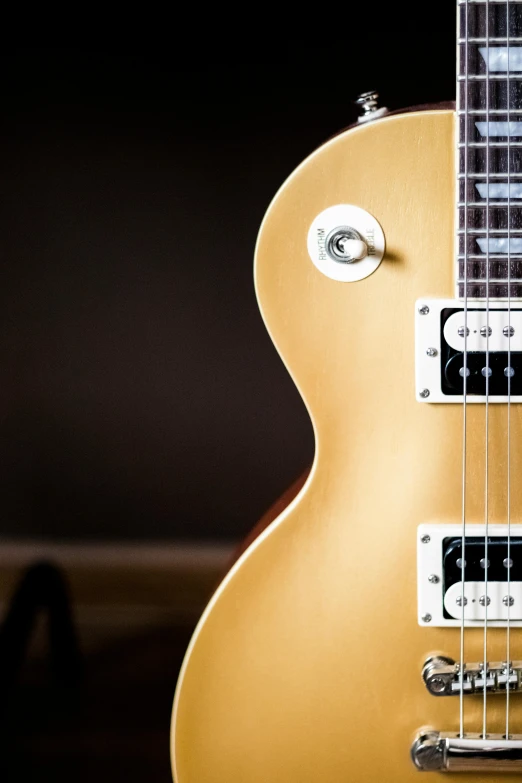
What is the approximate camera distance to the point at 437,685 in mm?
573

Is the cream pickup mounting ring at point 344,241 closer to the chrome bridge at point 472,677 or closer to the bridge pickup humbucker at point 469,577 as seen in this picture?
the bridge pickup humbucker at point 469,577

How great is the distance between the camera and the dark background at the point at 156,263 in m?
1.26

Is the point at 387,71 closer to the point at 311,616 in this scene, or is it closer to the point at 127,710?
the point at 311,616

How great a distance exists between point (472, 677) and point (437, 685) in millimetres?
29

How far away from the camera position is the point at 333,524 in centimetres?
60

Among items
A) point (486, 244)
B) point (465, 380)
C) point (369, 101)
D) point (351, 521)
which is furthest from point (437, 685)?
point (369, 101)

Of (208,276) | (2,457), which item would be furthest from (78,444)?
(208,276)

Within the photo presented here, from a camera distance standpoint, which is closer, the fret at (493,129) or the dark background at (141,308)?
the fret at (493,129)

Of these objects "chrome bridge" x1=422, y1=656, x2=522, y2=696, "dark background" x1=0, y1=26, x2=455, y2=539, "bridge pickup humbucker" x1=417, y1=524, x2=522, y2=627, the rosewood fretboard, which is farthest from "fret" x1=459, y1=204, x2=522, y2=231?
"dark background" x1=0, y1=26, x2=455, y2=539

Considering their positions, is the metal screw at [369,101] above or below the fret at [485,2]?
below

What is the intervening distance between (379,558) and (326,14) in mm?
1035

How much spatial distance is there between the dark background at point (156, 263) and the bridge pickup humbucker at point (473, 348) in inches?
30.4

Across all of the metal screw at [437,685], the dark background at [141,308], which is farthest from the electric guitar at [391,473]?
the dark background at [141,308]

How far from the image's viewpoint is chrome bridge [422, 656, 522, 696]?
568mm
